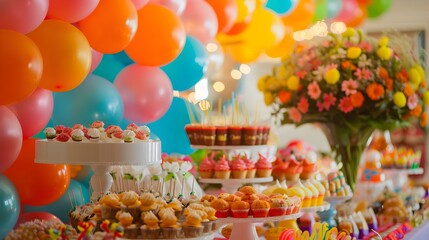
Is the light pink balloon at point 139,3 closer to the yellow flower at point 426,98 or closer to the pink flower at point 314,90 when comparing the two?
the pink flower at point 314,90

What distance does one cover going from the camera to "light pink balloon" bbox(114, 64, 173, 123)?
3.94 m

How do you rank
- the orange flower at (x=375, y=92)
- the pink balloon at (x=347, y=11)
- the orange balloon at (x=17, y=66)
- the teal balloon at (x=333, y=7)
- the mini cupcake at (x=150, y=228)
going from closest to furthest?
1. the mini cupcake at (x=150, y=228)
2. the orange balloon at (x=17, y=66)
3. the orange flower at (x=375, y=92)
4. the teal balloon at (x=333, y=7)
5. the pink balloon at (x=347, y=11)

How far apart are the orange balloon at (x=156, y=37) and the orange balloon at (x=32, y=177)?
80 cm

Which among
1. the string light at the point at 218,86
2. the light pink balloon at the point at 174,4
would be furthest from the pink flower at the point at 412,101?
the string light at the point at 218,86

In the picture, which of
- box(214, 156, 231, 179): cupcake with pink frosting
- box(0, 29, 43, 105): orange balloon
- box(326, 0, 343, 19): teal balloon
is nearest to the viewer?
box(0, 29, 43, 105): orange balloon

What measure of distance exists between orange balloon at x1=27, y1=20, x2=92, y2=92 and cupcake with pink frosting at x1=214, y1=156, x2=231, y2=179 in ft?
3.68

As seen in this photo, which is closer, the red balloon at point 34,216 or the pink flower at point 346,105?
→ the red balloon at point 34,216

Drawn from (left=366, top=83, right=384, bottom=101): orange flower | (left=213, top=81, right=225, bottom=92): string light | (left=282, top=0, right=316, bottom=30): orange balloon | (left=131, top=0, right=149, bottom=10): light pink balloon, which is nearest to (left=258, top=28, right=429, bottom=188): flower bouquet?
(left=366, top=83, right=384, bottom=101): orange flower

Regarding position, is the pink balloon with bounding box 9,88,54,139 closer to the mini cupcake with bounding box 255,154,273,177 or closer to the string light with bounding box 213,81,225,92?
the mini cupcake with bounding box 255,154,273,177

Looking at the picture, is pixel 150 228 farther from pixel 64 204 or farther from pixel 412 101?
pixel 412 101

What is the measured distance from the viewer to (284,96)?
191 inches

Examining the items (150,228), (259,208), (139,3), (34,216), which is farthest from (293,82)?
(150,228)

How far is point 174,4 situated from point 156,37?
410mm

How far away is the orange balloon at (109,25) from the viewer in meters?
3.47
